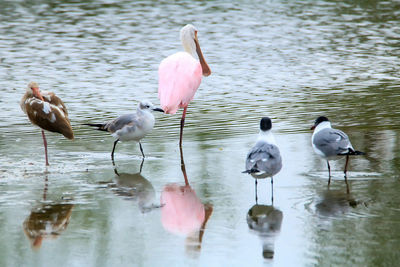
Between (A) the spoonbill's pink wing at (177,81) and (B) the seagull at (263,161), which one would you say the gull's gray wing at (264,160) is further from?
(A) the spoonbill's pink wing at (177,81)

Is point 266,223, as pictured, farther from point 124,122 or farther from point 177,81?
point 177,81

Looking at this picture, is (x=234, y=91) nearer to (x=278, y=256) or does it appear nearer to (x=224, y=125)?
(x=224, y=125)

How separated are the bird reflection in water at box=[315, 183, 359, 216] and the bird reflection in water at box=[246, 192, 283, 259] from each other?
0.45 metres

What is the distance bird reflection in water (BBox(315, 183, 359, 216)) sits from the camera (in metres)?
7.72

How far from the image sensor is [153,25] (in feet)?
80.1

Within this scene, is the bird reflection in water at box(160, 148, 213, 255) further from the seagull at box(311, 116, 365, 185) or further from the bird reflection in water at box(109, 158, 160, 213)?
the seagull at box(311, 116, 365, 185)

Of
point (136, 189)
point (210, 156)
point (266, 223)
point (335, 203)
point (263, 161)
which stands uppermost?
point (263, 161)

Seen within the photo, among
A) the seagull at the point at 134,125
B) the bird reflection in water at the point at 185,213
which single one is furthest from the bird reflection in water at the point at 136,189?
the seagull at the point at 134,125

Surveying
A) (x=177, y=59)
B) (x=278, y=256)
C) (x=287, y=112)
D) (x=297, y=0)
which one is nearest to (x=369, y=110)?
(x=287, y=112)

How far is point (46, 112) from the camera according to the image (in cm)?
1052

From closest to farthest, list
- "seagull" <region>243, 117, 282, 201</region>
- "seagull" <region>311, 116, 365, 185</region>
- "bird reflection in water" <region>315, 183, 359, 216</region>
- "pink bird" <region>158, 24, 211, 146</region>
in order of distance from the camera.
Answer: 1. "bird reflection in water" <region>315, 183, 359, 216</region>
2. "seagull" <region>243, 117, 282, 201</region>
3. "seagull" <region>311, 116, 365, 185</region>
4. "pink bird" <region>158, 24, 211, 146</region>

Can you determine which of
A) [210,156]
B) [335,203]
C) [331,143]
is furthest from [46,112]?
[335,203]

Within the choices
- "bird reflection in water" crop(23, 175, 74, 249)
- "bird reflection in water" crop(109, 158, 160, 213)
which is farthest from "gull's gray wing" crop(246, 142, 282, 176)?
"bird reflection in water" crop(23, 175, 74, 249)

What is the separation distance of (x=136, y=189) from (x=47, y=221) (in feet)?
4.69
